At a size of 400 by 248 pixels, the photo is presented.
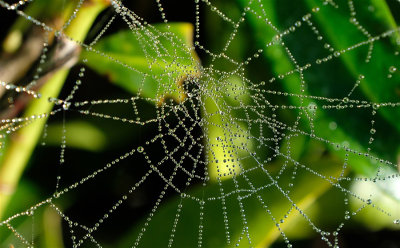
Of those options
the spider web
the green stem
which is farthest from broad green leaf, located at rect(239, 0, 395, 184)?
the green stem

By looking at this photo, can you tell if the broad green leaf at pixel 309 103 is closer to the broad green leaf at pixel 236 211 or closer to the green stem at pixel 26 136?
the broad green leaf at pixel 236 211

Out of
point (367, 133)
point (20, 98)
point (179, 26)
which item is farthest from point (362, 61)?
point (20, 98)

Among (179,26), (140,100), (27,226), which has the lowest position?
(27,226)

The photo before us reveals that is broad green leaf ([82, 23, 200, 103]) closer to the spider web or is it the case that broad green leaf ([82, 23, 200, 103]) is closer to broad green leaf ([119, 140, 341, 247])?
the spider web

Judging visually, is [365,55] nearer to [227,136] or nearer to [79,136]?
[227,136]

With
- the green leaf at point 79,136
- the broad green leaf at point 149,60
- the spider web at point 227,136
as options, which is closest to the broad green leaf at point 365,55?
the spider web at point 227,136

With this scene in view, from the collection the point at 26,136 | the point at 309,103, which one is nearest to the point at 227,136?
the point at 309,103

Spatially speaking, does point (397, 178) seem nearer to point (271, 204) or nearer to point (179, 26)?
point (271, 204)

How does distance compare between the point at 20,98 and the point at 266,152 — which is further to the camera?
the point at 266,152
